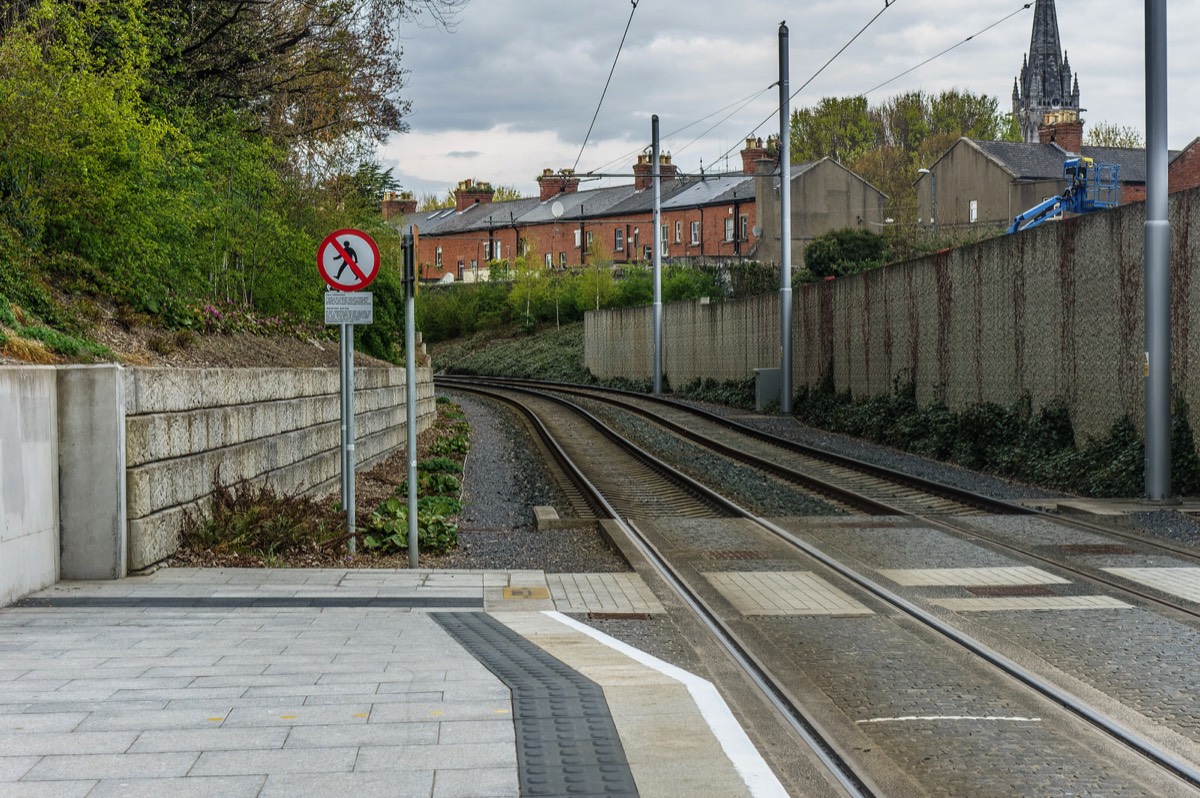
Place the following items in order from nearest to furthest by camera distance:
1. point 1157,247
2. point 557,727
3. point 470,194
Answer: point 557,727 → point 1157,247 → point 470,194

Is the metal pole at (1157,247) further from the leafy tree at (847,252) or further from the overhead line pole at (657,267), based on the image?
the leafy tree at (847,252)

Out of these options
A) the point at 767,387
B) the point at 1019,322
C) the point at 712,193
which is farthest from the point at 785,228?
the point at 712,193

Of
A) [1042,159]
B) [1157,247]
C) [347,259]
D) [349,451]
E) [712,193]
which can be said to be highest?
[712,193]

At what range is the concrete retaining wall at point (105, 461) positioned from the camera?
7992mm

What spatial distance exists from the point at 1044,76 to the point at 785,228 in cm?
9156

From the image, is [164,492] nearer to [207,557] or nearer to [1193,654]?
[207,557]

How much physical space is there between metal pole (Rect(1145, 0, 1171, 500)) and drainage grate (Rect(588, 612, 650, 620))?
8.02 m

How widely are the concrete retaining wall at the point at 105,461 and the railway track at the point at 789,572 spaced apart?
12.9 ft

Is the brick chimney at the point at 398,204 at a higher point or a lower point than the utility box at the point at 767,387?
higher

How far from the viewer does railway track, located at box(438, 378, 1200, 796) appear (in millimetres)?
5262

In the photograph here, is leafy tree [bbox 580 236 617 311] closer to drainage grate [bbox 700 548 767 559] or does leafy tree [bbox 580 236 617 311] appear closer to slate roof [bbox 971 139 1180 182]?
slate roof [bbox 971 139 1180 182]

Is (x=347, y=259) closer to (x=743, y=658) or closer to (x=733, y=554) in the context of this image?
(x=733, y=554)

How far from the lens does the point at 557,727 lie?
507cm

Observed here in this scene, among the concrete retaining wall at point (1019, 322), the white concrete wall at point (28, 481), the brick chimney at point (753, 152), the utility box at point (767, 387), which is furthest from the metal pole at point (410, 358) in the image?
the brick chimney at point (753, 152)
